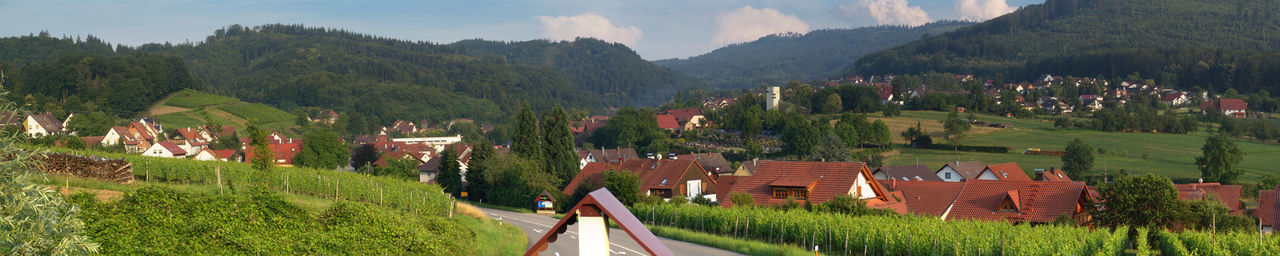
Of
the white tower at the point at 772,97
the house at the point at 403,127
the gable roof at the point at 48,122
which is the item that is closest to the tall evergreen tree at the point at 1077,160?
the white tower at the point at 772,97

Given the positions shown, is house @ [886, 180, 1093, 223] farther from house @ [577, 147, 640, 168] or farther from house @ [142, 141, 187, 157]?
house @ [142, 141, 187, 157]

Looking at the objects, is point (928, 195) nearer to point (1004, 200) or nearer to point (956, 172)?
point (1004, 200)

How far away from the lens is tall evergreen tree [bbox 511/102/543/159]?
6016 centimetres

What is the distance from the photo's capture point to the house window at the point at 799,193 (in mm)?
40438

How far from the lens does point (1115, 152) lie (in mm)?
86125

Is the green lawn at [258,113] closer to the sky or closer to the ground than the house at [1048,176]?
closer to the sky

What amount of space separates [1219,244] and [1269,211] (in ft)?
69.5

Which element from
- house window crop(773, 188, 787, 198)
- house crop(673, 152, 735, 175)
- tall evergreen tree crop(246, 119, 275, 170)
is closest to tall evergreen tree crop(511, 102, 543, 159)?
house crop(673, 152, 735, 175)

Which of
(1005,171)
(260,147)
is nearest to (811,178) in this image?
(1005,171)

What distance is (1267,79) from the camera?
5802 inches

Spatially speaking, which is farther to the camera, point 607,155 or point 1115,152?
point 607,155

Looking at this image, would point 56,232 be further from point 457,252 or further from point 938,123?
point 938,123

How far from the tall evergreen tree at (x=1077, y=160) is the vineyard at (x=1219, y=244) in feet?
171

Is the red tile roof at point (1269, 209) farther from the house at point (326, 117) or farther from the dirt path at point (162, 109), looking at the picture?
the house at point (326, 117)
